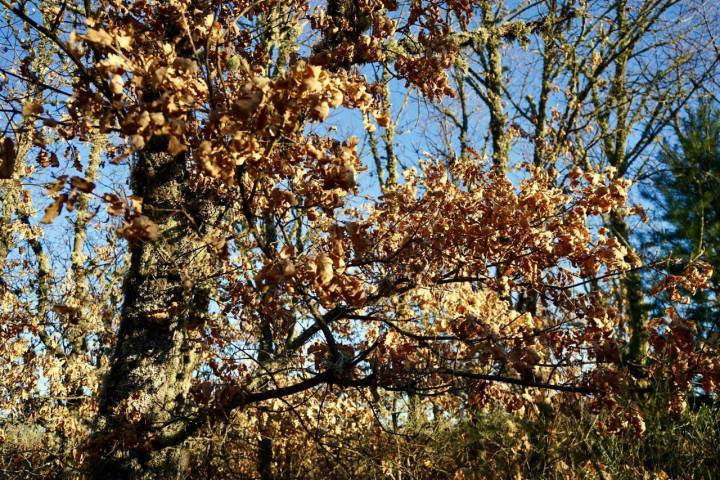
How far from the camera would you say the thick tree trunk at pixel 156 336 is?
351 centimetres

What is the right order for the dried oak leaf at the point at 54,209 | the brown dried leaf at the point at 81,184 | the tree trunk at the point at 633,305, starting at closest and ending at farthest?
the dried oak leaf at the point at 54,209, the brown dried leaf at the point at 81,184, the tree trunk at the point at 633,305

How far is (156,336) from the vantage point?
12.4 ft

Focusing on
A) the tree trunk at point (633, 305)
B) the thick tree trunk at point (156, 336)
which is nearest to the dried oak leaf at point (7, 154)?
the thick tree trunk at point (156, 336)

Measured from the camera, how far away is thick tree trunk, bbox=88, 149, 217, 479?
11.5 feet

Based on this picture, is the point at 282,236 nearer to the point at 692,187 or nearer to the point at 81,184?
the point at 81,184

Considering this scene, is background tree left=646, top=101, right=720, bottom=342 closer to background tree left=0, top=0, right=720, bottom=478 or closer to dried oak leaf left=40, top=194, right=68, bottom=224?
background tree left=0, top=0, right=720, bottom=478

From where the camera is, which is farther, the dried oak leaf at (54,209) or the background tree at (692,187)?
the background tree at (692,187)

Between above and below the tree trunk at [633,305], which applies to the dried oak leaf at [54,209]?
below

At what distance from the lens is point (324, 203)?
317cm

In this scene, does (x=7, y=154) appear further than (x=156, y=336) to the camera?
No

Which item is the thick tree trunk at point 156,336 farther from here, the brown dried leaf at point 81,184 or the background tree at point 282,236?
the brown dried leaf at point 81,184

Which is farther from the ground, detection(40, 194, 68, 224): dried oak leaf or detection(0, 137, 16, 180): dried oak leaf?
detection(0, 137, 16, 180): dried oak leaf

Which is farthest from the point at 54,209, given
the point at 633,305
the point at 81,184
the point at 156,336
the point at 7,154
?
the point at 633,305

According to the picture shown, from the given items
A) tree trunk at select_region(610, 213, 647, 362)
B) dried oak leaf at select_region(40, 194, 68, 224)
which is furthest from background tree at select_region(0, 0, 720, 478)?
tree trunk at select_region(610, 213, 647, 362)
